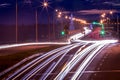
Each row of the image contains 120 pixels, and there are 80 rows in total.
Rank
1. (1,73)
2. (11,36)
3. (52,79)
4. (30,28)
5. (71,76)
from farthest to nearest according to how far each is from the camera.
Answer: (30,28) → (11,36) → (1,73) → (71,76) → (52,79)

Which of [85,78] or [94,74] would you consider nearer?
[85,78]

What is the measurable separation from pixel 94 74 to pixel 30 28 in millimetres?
118548

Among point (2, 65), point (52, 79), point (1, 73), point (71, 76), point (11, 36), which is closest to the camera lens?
point (52, 79)

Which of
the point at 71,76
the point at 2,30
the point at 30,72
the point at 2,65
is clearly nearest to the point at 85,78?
the point at 71,76

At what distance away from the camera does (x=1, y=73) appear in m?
33.9

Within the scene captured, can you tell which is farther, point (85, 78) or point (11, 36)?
point (11, 36)

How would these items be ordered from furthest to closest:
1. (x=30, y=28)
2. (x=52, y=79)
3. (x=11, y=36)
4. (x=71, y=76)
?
(x=30, y=28) → (x=11, y=36) → (x=71, y=76) → (x=52, y=79)

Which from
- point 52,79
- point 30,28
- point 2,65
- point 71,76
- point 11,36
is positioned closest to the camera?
point 52,79

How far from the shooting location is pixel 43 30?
514 feet

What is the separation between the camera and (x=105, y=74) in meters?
33.4

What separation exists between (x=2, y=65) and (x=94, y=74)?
10780mm

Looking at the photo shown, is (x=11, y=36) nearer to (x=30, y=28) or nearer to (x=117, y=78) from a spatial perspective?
(x=30, y=28)

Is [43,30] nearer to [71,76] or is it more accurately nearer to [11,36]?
[11,36]

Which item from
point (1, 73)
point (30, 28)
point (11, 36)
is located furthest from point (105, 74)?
point (30, 28)
